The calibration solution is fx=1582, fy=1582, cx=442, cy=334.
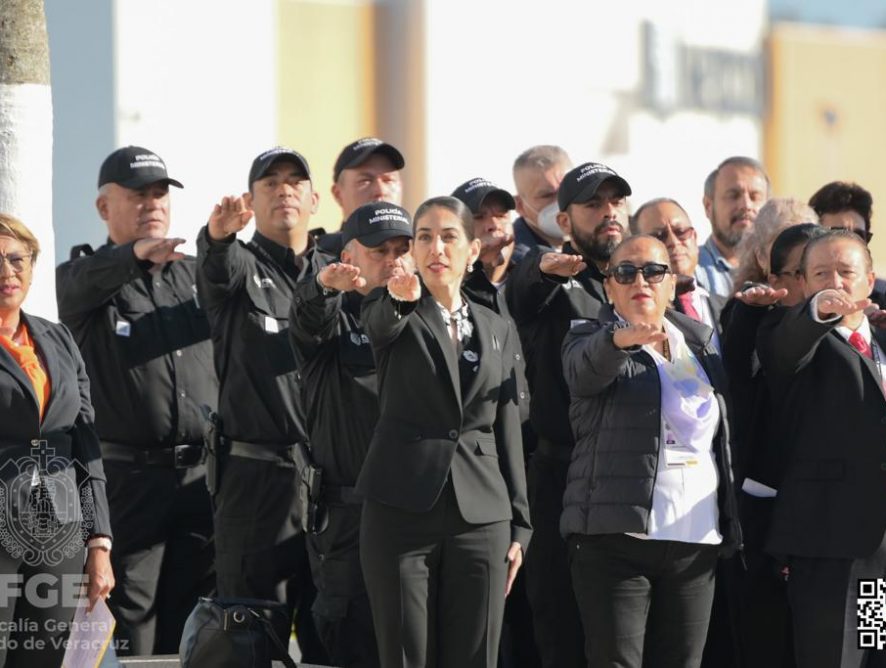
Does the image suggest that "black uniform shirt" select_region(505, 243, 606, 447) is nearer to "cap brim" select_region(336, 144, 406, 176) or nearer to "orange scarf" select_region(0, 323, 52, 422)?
"cap brim" select_region(336, 144, 406, 176)

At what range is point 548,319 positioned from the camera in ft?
21.5

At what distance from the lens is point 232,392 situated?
22.0 ft

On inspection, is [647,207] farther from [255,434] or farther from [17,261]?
[17,261]

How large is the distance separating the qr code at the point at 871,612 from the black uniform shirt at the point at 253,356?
236 cm

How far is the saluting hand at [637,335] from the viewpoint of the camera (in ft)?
17.6

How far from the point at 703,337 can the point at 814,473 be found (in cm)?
66

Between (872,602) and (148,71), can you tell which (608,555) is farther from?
(148,71)

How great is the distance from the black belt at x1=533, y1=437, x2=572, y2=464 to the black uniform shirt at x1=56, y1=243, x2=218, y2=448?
5.10ft

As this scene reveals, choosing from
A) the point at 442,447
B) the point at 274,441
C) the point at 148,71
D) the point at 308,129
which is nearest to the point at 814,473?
the point at 442,447

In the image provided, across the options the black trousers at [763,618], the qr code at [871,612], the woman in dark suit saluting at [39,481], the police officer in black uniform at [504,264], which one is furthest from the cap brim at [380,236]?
the qr code at [871,612]

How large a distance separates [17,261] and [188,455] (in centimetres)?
173

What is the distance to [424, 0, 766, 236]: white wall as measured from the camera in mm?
21953

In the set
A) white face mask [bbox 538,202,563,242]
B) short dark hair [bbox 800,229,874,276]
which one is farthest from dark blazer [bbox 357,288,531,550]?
white face mask [bbox 538,202,563,242]

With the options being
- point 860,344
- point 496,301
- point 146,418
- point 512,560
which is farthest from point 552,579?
point 146,418
